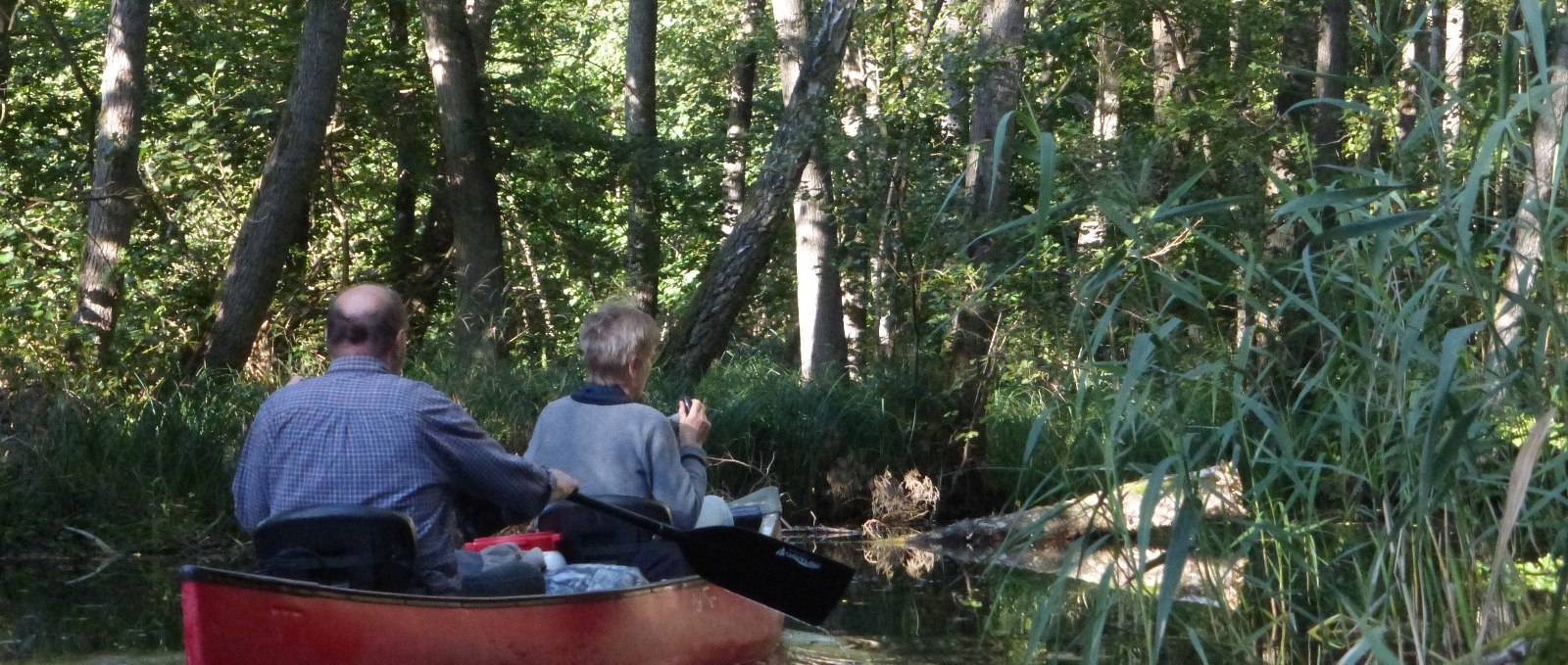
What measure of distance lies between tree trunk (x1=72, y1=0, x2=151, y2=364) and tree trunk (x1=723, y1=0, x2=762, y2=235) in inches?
218

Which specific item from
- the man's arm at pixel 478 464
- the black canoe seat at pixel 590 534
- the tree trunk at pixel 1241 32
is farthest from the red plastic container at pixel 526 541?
the tree trunk at pixel 1241 32

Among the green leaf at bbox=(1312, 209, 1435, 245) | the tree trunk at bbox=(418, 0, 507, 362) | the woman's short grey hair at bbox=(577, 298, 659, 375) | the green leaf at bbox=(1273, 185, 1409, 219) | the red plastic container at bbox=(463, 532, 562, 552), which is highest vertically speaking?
the tree trunk at bbox=(418, 0, 507, 362)

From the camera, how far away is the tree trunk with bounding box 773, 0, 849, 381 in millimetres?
13047

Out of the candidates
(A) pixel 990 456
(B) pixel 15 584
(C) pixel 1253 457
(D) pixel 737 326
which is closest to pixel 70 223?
(B) pixel 15 584

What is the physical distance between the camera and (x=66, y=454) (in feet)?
33.0

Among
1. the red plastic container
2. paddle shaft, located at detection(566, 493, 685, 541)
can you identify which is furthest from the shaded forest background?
the red plastic container

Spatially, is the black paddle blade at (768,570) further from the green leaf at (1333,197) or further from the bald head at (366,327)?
the green leaf at (1333,197)

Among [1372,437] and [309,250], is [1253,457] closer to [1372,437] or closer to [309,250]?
[1372,437]

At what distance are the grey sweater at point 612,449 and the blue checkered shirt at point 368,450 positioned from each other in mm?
1165

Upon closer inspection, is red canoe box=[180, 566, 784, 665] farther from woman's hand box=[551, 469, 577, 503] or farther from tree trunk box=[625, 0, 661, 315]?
tree trunk box=[625, 0, 661, 315]

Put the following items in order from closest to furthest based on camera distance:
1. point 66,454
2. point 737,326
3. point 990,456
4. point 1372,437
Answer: point 1372,437 → point 66,454 → point 990,456 → point 737,326

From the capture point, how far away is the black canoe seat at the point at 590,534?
6102 millimetres

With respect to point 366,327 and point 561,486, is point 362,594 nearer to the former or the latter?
point 366,327

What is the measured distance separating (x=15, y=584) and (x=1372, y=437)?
22.8 feet
